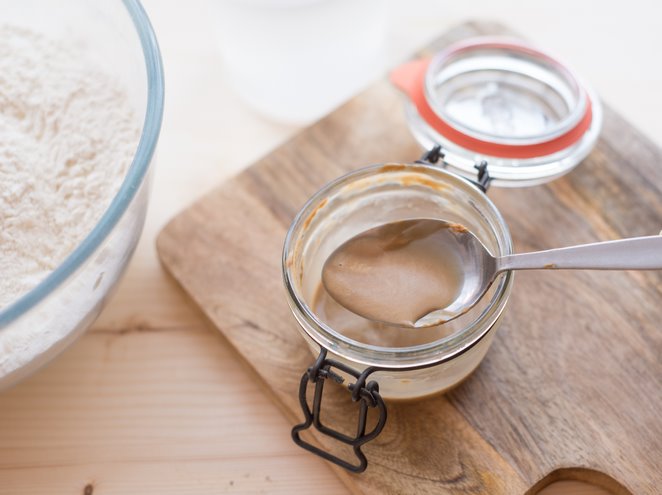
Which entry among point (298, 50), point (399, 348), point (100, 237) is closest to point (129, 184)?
point (100, 237)

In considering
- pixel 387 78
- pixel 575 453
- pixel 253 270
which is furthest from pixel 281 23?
pixel 575 453

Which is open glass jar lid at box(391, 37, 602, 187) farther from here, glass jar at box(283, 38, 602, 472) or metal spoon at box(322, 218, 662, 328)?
metal spoon at box(322, 218, 662, 328)

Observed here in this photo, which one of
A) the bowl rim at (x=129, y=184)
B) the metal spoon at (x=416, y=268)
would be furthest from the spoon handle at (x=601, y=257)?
the bowl rim at (x=129, y=184)

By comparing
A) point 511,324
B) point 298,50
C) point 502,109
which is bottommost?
point 511,324

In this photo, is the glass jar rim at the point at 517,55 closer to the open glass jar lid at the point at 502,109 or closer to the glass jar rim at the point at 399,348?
the open glass jar lid at the point at 502,109

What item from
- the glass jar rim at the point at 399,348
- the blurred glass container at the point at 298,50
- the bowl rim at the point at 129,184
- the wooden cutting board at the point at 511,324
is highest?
A: the bowl rim at the point at 129,184

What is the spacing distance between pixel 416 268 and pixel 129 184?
0.85ft

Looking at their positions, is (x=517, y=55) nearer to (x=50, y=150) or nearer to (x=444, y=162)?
(x=444, y=162)

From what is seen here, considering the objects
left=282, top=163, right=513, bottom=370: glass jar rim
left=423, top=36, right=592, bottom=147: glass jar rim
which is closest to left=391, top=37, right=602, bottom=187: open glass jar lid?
left=423, top=36, right=592, bottom=147: glass jar rim

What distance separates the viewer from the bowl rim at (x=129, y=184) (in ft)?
1.97

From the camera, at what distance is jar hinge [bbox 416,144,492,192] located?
2.63 ft

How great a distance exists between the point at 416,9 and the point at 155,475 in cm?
76

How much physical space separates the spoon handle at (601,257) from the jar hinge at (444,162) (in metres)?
0.12

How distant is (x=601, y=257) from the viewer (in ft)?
2.13
